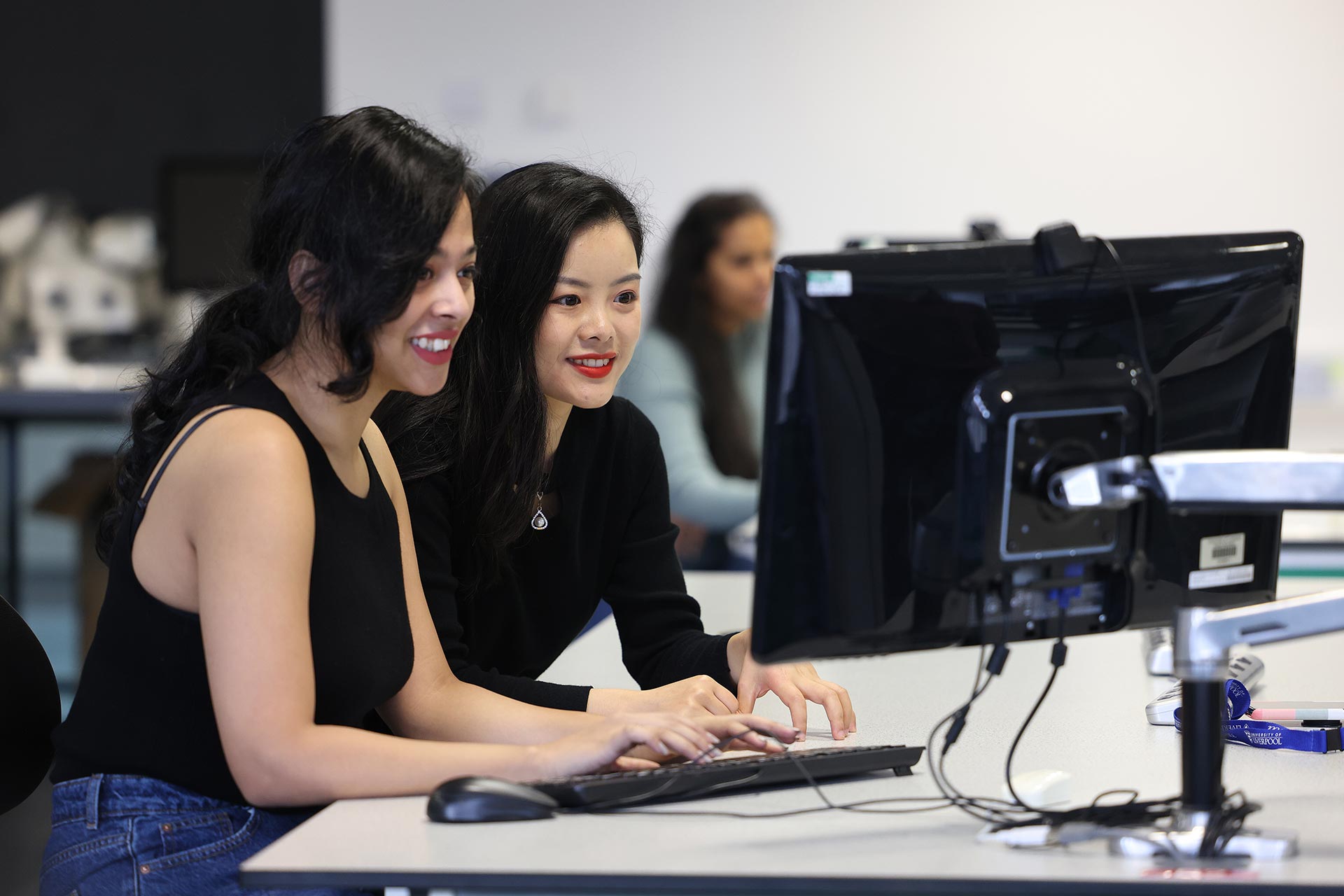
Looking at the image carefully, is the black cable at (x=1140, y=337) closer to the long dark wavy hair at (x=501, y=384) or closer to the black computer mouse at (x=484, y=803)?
the black computer mouse at (x=484, y=803)

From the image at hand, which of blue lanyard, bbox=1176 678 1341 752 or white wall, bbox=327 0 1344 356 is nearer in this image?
blue lanyard, bbox=1176 678 1341 752

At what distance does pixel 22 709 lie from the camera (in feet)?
4.76

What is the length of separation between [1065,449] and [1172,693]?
0.55 meters

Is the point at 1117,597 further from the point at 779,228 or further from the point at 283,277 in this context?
the point at 779,228

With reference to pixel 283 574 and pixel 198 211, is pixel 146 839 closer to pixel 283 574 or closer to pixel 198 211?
pixel 283 574

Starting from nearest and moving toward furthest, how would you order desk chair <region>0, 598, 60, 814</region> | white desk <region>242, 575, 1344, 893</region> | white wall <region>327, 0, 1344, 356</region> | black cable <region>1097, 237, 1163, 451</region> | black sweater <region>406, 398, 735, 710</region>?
1. white desk <region>242, 575, 1344, 893</region>
2. black cable <region>1097, 237, 1163, 451</region>
3. desk chair <region>0, 598, 60, 814</region>
4. black sweater <region>406, 398, 735, 710</region>
5. white wall <region>327, 0, 1344, 356</region>

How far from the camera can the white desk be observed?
3.12ft

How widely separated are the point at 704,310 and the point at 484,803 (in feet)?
7.67

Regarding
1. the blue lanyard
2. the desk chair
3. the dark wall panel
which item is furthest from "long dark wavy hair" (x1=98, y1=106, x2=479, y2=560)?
the dark wall panel

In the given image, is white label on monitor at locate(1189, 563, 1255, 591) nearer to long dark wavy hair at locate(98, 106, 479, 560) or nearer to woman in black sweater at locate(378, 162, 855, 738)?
woman in black sweater at locate(378, 162, 855, 738)

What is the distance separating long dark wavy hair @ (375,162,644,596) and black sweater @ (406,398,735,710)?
4cm

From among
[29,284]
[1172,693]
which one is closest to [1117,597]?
[1172,693]

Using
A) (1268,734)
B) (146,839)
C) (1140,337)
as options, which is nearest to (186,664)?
(146,839)

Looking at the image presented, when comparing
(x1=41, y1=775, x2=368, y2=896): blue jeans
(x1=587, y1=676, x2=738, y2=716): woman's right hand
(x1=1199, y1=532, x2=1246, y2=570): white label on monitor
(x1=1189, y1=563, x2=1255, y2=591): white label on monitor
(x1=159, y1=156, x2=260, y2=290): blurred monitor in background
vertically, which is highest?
(x1=159, y1=156, x2=260, y2=290): blurred monitor in background
